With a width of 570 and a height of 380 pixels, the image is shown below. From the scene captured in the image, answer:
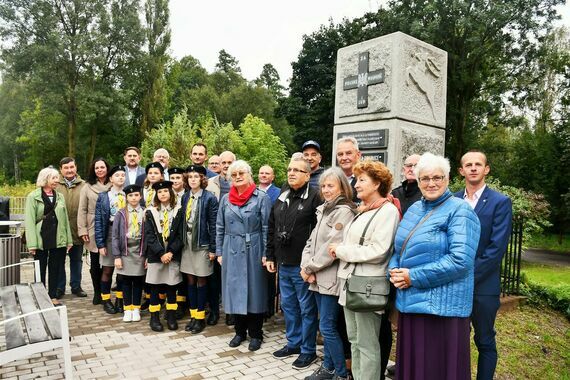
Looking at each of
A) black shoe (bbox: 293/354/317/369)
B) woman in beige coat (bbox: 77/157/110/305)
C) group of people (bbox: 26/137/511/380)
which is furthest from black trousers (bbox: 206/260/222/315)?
woman in beige coat (bbox: 77/157/110/305)

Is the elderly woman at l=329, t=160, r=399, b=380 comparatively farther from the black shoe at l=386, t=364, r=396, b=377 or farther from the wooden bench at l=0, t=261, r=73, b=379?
the wooden bench at l=0, t=261, r=73, b=379

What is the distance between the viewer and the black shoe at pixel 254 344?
448cm

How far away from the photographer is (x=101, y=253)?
5805 millimetres

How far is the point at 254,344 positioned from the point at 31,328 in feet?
7.07

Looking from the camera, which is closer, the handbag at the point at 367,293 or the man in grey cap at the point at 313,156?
the handbag at the point at 367,293

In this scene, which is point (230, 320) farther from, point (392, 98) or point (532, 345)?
point (532, 345)

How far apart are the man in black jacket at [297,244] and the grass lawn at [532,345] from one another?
5.75ft

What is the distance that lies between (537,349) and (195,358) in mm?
4184

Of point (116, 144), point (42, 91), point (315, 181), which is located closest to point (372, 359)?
point (315, 181)

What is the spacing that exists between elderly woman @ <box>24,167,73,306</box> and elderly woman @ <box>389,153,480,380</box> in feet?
15.8

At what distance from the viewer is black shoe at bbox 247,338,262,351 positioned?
4.48m

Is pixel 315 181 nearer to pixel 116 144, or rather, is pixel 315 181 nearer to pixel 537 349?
pixel 537 349

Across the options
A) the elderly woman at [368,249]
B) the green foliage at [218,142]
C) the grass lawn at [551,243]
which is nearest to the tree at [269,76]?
the green foliage at [218,142]

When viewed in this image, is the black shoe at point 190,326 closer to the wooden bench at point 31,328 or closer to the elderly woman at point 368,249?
the wooden bench at point 31,328
